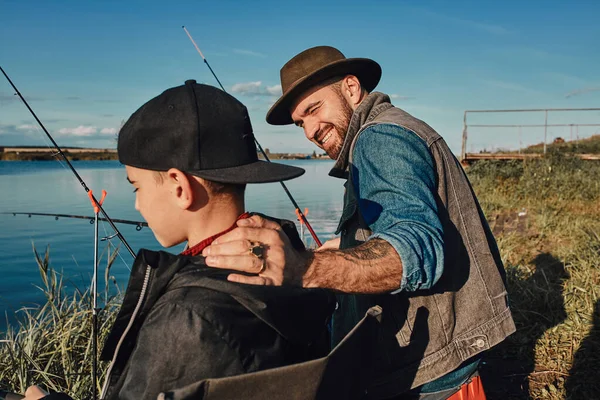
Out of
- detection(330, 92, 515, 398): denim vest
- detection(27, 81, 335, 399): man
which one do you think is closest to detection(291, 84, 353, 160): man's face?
detection(330, 92, 515, 398): denim vest

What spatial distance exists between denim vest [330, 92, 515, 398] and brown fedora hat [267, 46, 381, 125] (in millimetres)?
776

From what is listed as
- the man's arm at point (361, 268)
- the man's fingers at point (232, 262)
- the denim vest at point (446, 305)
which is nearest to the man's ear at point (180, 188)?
the man's fingers at point (232, 262)

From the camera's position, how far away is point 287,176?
1929 mm

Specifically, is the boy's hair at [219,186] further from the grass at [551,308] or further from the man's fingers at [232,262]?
the grass at [551,308]

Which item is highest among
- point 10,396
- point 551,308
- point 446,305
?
point 446,305

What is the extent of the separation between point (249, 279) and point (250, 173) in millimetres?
420

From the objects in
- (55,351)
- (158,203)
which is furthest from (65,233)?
(158,203)

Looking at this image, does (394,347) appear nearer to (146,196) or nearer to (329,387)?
(329,387)

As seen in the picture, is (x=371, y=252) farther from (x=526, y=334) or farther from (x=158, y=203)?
(x=526, y=334)

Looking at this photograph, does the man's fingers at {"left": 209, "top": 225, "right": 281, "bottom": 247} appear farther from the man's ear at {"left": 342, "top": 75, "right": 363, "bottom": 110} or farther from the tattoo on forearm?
the man's ear at {"left": 342, "top": 75, "right": 363, "bottom": 110}

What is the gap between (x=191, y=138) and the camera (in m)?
1.77

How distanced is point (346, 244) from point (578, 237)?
659 cm

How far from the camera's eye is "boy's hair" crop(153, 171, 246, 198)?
1.82 meters

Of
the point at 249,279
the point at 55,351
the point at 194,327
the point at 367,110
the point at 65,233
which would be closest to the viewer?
the point at 194,327
